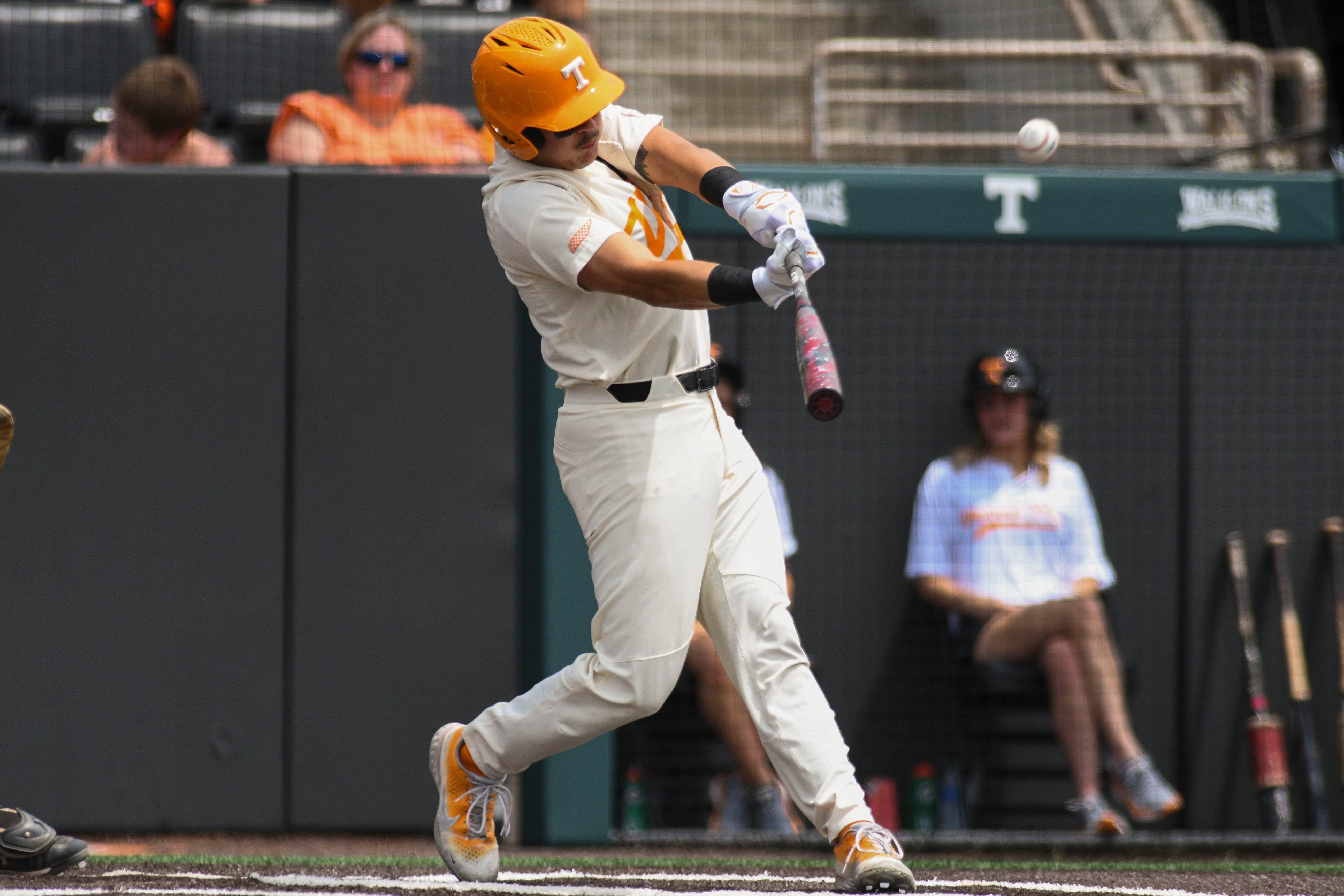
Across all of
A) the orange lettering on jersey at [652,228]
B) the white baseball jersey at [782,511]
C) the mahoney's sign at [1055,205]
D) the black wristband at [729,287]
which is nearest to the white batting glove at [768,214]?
the black wristband at [729,287]

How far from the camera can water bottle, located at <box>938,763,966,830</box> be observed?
473 centimetres

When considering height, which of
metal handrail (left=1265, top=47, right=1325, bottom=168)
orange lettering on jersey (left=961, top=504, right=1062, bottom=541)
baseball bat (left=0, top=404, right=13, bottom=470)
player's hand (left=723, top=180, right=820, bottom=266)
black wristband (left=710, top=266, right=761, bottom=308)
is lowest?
orange lettering on jersey (left=961, top=504, right=1062, bottom=541)

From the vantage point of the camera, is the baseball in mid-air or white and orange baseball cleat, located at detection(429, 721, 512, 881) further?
the baseball in mid-air

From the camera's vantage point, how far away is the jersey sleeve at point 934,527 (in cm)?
482

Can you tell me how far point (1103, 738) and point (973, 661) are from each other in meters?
0.60

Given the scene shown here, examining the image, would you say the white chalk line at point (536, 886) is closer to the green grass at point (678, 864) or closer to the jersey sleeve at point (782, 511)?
the green grass at point (678, 864)

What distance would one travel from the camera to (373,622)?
421 cm

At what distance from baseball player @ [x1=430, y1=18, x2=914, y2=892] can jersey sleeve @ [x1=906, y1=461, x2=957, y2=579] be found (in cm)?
183

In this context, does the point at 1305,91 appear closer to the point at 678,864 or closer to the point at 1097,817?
the point at 1097,817

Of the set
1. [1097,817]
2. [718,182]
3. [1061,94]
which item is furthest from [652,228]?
[1061,94]

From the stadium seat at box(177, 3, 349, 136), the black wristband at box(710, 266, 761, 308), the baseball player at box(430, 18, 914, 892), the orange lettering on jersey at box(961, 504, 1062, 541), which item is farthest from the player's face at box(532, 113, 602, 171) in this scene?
the stadium seat at box(177, 3, 349, 136)

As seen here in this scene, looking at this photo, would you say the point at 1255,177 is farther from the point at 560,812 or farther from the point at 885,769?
the point at 560,812

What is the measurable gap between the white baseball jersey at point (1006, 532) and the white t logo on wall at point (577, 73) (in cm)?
245

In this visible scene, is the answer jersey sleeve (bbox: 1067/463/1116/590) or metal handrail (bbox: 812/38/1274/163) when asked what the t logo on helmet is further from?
metal handrail (bbox: 812/38/1274/163)
